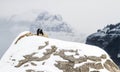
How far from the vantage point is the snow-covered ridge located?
49.3m

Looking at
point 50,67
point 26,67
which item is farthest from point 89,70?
point 26,67

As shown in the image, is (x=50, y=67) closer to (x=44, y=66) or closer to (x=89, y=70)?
(x=44, y=66)

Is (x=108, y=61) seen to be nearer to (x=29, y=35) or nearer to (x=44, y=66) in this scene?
(x=44, y=66)

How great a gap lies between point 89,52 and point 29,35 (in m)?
14.2

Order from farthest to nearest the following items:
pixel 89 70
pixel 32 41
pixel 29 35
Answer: pixel 29 35, pixel 32 41, pixel 89 70

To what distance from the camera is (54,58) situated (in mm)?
A: 51156

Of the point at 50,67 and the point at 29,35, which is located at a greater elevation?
the point at 29,35

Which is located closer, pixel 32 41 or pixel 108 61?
pixel 108 61

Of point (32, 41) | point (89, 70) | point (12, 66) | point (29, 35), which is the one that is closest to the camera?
point (89, 70)

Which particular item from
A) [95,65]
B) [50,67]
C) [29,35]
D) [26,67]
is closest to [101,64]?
[95,65]

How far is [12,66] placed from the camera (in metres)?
52.3

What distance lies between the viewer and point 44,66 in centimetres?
4953

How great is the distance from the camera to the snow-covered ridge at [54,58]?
1940 inches

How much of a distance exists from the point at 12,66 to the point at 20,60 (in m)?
1.49
